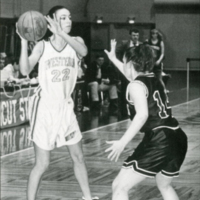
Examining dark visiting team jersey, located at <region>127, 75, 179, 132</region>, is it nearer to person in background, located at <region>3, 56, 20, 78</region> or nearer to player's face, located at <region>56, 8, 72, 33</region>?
player's face, located at <region>56, 8, 72, 33</region>

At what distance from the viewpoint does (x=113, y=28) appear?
15445 millimetres

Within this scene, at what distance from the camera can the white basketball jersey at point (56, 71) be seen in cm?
406

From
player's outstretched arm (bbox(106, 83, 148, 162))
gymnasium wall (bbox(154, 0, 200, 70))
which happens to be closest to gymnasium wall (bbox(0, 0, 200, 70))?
gymnasium wall (bbox(154, 0, 200, 70))

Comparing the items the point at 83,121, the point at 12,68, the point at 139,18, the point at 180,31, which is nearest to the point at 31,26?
the point at 12,68

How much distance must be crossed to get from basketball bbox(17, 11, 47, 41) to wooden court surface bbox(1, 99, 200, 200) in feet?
4.16

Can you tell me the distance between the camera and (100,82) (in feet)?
39.2

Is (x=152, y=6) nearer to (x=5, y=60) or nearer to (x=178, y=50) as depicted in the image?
(x=178, y=50)

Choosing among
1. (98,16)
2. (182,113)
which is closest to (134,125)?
(182,113)

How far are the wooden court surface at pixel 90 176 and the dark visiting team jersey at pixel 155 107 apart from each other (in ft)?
4.66

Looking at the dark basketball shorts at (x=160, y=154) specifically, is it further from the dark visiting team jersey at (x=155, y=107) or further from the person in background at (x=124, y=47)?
the person in background at (x=124, y=47)

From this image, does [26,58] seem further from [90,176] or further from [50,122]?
[90,176]

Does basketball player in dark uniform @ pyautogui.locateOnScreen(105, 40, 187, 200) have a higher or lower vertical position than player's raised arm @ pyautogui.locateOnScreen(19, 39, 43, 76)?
lower

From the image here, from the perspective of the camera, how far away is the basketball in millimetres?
4480

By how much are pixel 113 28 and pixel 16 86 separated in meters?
6.68
